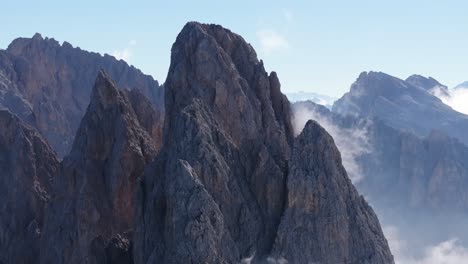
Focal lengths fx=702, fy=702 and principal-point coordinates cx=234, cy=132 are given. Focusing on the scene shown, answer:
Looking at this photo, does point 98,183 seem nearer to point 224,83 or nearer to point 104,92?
point 104,92

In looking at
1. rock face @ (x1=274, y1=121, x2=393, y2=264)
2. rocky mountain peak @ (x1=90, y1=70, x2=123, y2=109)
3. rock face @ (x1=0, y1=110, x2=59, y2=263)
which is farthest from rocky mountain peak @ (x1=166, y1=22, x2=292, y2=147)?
rock face @ (x1=0, y1=110, x2=59, y2=263)

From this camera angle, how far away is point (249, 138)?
6344cm

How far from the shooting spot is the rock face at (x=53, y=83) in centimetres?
15525

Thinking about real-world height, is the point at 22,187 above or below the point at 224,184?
above

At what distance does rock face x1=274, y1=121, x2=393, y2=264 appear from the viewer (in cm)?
5594

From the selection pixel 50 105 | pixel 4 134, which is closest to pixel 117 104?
pixel 4 134

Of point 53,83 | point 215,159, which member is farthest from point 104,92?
point 53,83

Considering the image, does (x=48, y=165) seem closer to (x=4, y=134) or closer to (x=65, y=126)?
(x=4, y=134)

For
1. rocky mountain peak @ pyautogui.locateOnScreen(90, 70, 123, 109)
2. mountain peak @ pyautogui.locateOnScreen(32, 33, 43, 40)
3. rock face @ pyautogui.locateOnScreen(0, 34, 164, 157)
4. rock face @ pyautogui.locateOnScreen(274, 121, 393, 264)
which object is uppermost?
mountain peak @ pyautogui.locateOnScreen(32, 33, 43, 40)

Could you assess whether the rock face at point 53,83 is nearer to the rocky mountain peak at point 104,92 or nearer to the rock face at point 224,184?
the rocky mountain peak at point 104,92

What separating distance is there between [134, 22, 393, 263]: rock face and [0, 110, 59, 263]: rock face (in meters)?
22.2

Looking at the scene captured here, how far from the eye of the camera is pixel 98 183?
227 ft

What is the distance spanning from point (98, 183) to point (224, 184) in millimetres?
18024

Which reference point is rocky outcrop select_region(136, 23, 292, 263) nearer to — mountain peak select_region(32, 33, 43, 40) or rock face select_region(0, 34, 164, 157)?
rock face select_region(0, 34, 164, 157)
